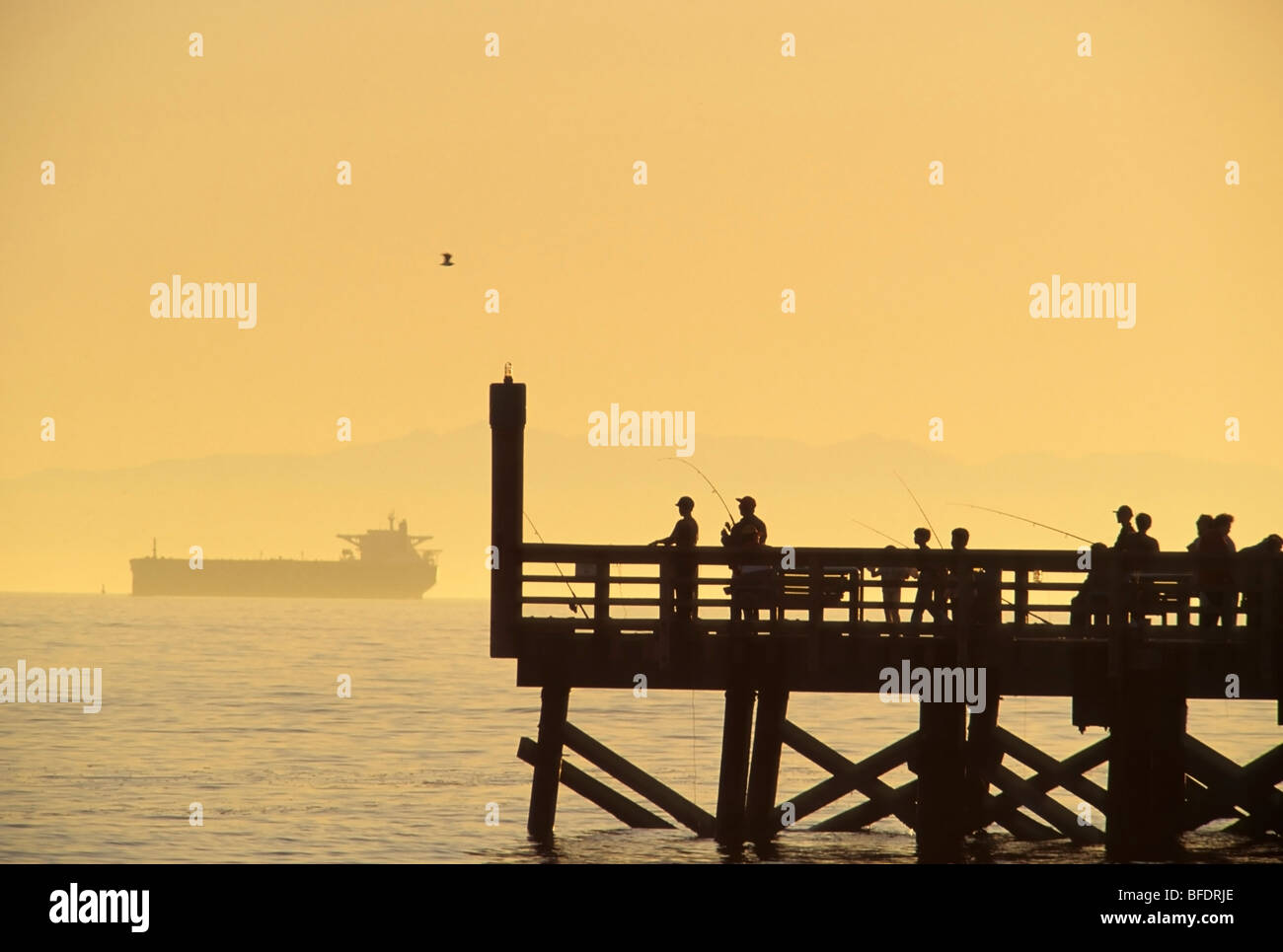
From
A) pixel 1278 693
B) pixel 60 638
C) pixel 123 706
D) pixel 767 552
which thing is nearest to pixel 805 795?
pixel 767 552

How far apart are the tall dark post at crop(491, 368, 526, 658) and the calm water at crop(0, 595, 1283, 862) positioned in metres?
4.17

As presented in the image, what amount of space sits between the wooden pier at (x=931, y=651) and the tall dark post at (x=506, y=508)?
0.02m

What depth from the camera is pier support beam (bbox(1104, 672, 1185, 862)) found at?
1872cm

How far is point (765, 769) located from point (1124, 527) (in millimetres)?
5177

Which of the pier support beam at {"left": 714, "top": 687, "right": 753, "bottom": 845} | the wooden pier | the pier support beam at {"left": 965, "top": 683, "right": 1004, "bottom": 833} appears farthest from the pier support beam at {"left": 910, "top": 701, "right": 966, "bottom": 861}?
the pier support beam at {"left": 965, "top": 683, "right": 1004, "bottom": 833}

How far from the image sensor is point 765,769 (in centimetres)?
2261

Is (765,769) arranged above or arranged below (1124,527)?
below

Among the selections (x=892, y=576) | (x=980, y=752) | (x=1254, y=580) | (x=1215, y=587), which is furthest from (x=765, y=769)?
(x=1254, y=580)

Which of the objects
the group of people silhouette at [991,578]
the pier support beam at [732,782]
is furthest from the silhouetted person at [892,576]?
the pier support beam at [732,782]

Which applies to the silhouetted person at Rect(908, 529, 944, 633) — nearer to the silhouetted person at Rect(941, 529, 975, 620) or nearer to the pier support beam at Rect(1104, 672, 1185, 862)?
the silhouetted person at Rect(941, 529, 975, 620)

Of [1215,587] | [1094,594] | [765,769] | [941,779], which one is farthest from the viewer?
[765,769]

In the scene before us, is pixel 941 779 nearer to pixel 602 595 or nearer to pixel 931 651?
pixel 931 651
